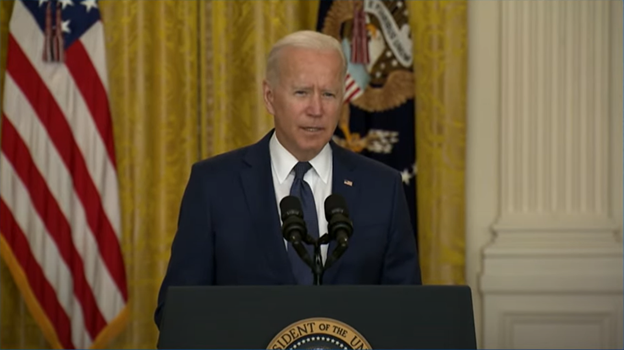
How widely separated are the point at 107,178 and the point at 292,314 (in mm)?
3139

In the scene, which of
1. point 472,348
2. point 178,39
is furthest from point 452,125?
point 472,348

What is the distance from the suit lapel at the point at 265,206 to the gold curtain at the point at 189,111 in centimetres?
208

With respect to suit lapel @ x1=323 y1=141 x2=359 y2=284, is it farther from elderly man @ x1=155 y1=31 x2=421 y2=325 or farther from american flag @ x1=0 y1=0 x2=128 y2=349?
american flag @ x1=0 y1=0 x2=128 y2=349

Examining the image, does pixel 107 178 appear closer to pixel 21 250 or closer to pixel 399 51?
pixel 21 250

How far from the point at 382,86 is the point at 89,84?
1489 millimetres

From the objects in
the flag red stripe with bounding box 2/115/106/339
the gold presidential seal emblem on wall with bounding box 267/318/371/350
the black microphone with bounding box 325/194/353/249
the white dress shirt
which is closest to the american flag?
the flag red stripe with bounding box 2/115/106/339

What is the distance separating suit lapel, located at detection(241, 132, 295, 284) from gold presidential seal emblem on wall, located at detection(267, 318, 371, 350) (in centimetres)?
73

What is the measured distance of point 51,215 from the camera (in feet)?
16.1

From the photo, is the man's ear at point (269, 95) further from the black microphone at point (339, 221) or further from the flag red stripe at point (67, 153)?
the flag red stripe at point (67, 153)

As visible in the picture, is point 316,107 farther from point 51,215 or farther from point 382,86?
point 51,215

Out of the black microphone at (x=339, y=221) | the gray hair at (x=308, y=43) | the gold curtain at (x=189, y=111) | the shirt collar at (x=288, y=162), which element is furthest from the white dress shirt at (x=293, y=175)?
the gold curtain at (x=189, y=111)

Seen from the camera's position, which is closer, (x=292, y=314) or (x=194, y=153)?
(x=292, y=314)

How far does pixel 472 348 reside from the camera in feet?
6.72

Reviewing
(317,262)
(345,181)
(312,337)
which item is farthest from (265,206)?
(312,337)
